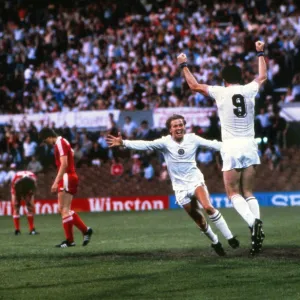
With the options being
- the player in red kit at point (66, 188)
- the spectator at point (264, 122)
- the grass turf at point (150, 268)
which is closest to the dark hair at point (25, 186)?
the grass turf at point (150, 268)

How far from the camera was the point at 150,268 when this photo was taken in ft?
31.2

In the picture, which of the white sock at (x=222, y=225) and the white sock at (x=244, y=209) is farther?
the white sock at (x=222, y=225)

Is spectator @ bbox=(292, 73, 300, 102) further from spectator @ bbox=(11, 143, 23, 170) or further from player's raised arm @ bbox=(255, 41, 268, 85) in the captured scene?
player's raised arm @ bbox=(255, 41, 268, 85)

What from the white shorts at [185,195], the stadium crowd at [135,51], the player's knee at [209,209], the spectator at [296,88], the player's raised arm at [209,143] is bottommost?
the player's knee at [209,209]

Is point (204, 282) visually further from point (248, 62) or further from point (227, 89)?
point (248, 62)

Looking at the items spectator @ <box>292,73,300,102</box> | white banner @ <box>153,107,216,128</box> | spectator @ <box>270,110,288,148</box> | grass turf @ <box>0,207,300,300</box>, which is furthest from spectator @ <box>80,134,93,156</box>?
grass turf @ <box>0,207,300,300</box>

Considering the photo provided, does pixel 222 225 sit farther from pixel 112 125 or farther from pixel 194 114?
pixel 112 125

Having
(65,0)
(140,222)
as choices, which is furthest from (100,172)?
(65,0)

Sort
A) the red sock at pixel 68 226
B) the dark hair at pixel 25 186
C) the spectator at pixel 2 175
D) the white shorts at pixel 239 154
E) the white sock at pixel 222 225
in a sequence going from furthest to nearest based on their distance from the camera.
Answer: the spectator at pixel 2 175, the dark hair at pixel 25 186, the red sock at pixel 68 226, the white sock at pixel 222 225, the white shorts at pixel 239 154

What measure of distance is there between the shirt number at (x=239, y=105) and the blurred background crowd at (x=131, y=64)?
13.1 metres

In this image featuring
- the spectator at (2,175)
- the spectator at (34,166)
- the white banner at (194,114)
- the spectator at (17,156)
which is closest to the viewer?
the white banner at (194,114)

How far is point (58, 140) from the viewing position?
13.4m

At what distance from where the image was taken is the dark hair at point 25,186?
18.5 m

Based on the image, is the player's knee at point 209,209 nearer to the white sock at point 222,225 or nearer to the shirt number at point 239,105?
the white sock at point 222,225
